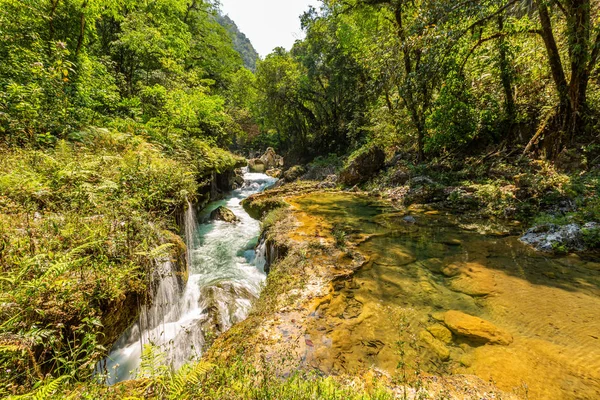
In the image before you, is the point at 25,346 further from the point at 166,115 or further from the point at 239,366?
the point at 166,115

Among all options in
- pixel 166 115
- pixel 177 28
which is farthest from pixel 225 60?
pixel 166 115

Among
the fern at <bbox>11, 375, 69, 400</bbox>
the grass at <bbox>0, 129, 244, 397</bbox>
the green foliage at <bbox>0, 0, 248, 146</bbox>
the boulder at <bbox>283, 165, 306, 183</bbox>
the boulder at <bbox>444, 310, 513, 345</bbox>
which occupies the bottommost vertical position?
the boulder at <bbox>444, 310, 513, 345</bbox>

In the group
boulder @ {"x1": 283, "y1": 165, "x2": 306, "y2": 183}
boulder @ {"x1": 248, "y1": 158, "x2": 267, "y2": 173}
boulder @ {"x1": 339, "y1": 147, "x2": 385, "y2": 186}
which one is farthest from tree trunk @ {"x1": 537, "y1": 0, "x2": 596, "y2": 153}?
boulder @ {"x1": 248, "y1": 158, "x2": 267, "y2": 173}

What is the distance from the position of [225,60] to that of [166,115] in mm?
14776

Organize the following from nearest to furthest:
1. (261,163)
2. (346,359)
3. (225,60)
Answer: (346,359) < (225,60) < (261,163)

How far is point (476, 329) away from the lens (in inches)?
127

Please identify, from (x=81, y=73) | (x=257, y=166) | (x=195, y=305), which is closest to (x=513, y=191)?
(x=195, y=305)

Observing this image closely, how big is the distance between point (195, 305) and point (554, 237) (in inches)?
309

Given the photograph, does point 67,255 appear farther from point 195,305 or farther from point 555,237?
point 555,237

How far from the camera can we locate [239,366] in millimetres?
2459

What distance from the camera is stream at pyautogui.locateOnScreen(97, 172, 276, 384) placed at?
12.2ft

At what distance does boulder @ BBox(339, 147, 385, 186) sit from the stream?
25.7ft

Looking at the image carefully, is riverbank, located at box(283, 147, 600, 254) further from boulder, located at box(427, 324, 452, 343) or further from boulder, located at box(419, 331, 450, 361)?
boulder, located at box(419, 331, 450, 361)

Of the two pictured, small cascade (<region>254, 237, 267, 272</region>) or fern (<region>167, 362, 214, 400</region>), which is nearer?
fern (<region>167, 362, 214, 400</region>)
